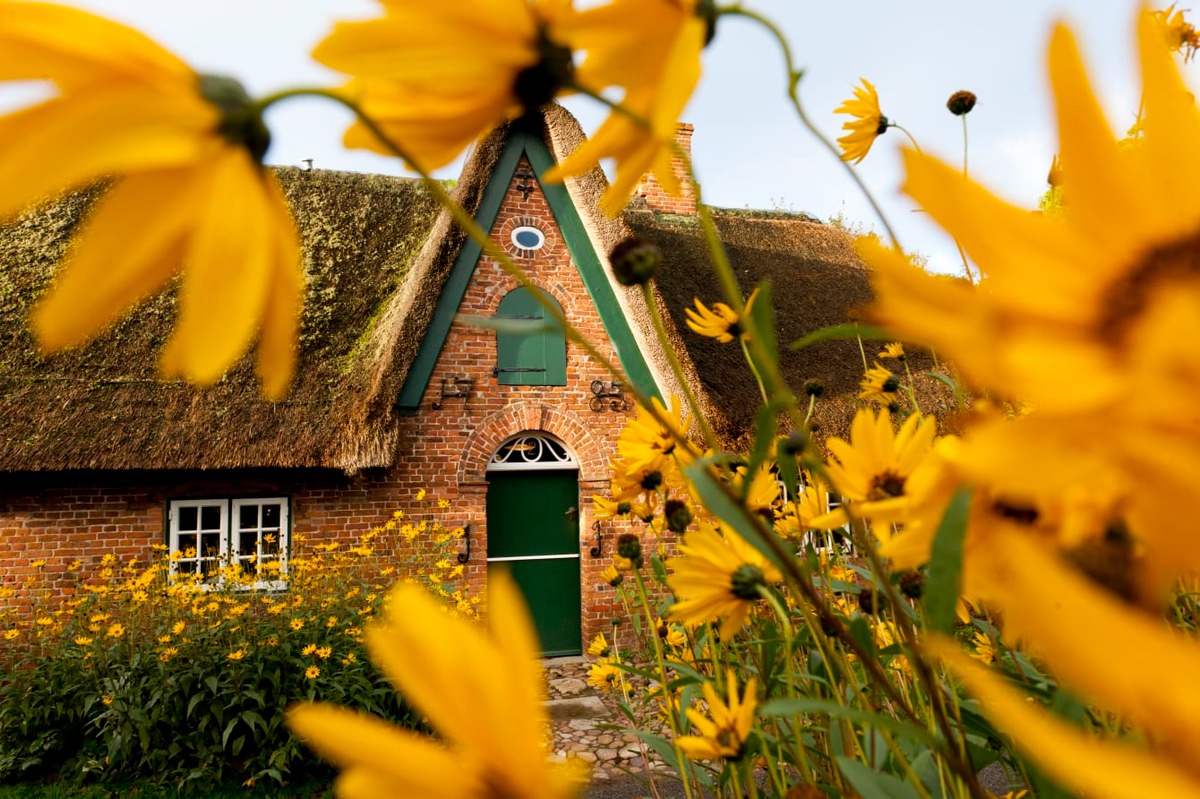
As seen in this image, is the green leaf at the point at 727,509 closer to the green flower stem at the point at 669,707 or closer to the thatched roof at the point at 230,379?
the green flower stem at the point at 669,707

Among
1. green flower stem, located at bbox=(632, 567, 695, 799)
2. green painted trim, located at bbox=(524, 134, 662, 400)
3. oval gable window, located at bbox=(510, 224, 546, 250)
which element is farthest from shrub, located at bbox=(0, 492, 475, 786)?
green flower stem, located at bbox=(632, 567, 695, 799)

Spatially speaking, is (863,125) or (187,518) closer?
(863,125)

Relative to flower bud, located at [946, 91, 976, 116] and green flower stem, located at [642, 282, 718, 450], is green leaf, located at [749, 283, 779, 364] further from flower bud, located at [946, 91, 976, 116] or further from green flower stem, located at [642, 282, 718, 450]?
flower bud, located at [946, 91, 976, 116]

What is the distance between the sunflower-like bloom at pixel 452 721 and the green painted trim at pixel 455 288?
6.16 metres

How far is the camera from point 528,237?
7.15 metres

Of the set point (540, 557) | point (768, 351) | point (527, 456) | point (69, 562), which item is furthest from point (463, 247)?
point (768, 351)

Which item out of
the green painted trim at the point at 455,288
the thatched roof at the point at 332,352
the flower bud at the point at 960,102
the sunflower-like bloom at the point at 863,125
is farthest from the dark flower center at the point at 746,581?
the green painted trim at the point at 455,288

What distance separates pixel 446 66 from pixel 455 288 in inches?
261

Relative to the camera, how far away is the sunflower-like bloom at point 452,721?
0.20 metres

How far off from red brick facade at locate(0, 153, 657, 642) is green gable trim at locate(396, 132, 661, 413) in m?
0.09

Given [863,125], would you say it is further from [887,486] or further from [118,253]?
[118,253]

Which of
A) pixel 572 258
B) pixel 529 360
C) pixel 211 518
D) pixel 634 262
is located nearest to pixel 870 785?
pixel 634 262

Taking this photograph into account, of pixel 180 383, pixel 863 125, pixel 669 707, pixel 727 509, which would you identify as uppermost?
pixel 180 383

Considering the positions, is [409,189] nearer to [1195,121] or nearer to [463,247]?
[463,247]
